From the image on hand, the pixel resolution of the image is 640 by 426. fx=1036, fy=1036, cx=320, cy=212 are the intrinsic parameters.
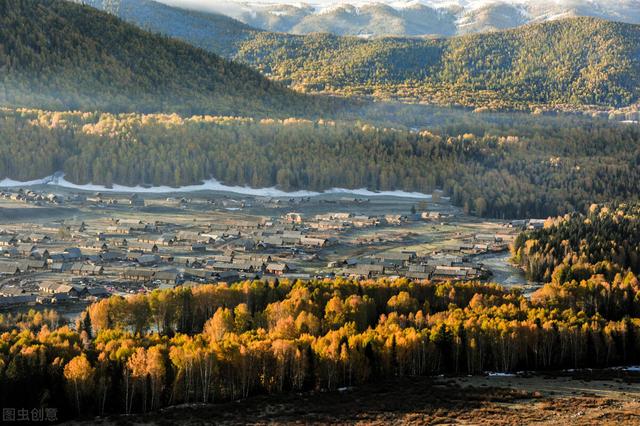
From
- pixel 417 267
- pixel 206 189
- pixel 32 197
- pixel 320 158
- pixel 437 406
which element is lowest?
pixel 437 406

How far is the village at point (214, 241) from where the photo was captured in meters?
74.2

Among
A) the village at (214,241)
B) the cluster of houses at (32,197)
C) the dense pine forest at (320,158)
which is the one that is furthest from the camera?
the dense pine forest at (320,158)

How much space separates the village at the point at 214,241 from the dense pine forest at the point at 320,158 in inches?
369

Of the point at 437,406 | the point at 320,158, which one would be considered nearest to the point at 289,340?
the point at 437,406

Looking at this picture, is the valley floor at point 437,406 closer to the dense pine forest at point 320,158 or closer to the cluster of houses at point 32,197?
the cluster of houses at point 32,197

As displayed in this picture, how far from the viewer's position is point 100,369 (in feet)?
149

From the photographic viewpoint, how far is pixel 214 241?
9319 centimetres

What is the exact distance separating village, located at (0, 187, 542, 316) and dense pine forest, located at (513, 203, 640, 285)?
415 centimetres

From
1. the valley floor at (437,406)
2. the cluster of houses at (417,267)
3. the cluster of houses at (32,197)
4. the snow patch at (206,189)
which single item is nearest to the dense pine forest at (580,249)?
the cluster of houses at (417,267)

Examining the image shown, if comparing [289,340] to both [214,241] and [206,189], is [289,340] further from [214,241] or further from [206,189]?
[206,189]

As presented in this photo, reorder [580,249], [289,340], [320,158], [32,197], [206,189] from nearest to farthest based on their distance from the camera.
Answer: [289,340], [580,249], [32,197], [206,189], [320,158]

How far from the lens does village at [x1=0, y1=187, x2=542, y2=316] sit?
2921 inches

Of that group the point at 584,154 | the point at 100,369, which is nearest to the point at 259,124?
the point at 584,154

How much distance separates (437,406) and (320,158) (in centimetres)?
10619
